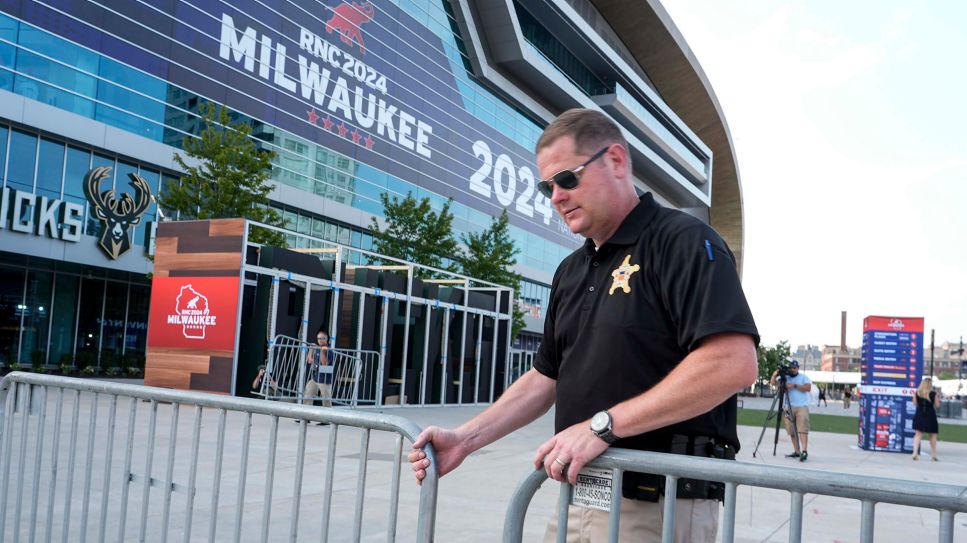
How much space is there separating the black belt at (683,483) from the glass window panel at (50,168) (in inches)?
956

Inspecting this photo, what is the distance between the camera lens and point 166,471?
133 inches

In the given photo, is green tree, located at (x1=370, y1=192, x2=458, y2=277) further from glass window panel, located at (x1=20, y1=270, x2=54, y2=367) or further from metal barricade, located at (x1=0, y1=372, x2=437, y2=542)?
metal barricade, located at (x1=0, y1=372, x2=437, y2=542)

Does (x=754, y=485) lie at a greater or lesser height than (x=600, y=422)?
lesser

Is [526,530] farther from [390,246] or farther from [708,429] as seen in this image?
[390,246]

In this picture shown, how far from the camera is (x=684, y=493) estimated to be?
2.02 meters

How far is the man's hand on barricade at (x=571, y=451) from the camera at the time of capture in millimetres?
1988

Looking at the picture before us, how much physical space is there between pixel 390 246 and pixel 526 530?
2457 cm

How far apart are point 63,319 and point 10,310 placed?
1.60 m

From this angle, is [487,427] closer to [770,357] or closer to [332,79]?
[332,79]

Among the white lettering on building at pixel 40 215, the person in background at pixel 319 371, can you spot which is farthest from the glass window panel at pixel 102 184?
the person in background at pixel 319 371

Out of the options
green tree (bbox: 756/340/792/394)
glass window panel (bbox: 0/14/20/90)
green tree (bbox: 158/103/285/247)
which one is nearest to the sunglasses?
green tree (bbox: 158/103/285/247)

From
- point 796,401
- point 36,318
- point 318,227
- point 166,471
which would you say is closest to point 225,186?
point 36,318

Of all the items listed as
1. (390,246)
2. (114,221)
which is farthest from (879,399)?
(114,221)

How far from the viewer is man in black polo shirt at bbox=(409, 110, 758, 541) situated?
1.93m
